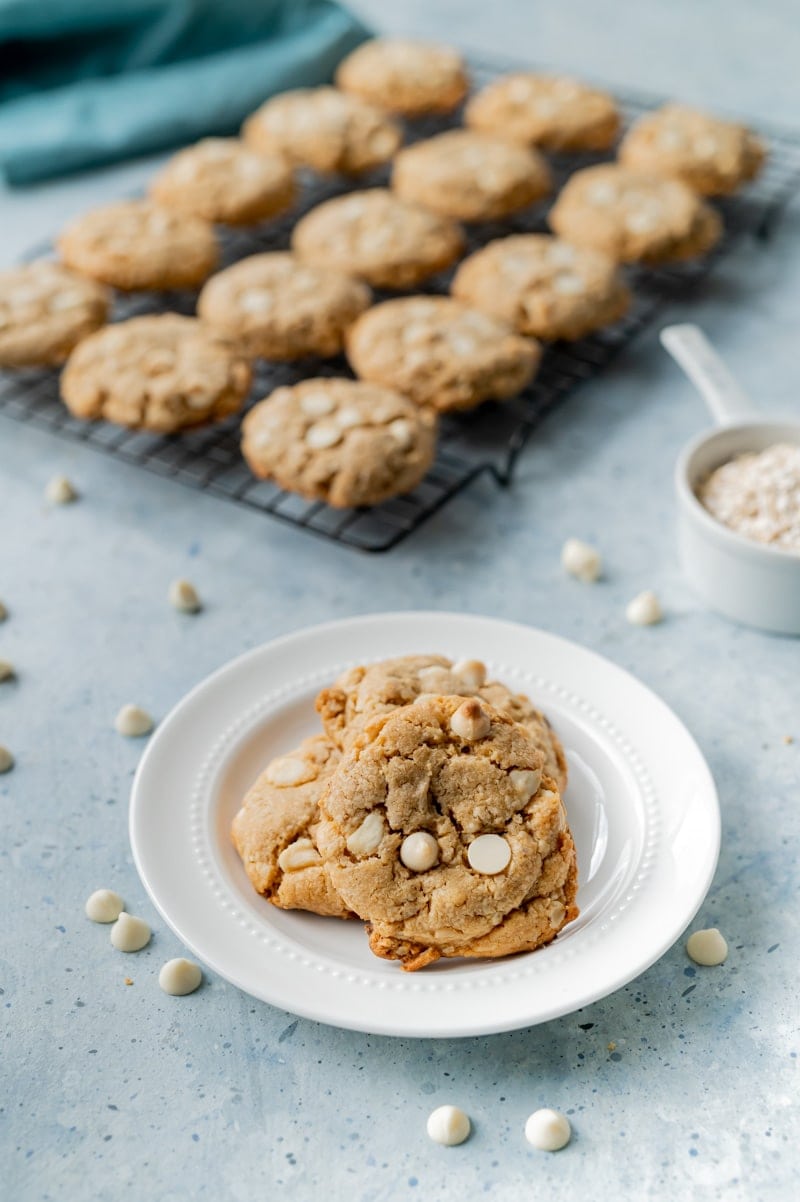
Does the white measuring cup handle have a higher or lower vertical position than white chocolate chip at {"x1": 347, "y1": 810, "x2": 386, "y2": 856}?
higher

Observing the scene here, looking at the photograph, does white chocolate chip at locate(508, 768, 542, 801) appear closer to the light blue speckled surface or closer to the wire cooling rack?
the light blue speckled surface

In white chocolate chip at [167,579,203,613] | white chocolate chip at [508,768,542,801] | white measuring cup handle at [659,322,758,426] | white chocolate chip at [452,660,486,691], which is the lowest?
white chocolate chip at [167,579,203,613]

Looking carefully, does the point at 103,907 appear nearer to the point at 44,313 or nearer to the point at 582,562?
the point at 582,562

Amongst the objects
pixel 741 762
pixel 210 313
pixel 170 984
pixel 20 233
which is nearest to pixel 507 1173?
pixel 170 984

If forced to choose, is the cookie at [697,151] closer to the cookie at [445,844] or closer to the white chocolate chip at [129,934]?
the cookie at [445,844]

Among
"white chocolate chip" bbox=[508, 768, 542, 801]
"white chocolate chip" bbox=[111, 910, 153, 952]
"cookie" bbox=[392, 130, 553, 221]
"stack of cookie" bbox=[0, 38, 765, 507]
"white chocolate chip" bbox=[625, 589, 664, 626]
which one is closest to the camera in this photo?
"white chocolate chip" bbox=[508, 768, 542, 801]

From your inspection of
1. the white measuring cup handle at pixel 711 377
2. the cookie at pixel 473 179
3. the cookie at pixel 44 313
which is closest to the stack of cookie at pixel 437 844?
the white measuring cup handle at pixel 711 377

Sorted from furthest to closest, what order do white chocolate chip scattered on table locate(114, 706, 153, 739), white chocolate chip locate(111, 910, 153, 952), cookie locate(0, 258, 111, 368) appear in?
cookie locate(0, 258, 111, 368), white chocolate chip scattered on table locate(114, 706, 153, 739), white chocolate chip locate(111, 910, 153, 952)

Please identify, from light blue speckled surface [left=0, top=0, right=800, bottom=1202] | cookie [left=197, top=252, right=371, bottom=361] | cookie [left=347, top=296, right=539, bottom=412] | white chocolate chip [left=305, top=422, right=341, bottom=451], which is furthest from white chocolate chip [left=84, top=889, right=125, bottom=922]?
cookie [left=197, top=252, right=371, bottom=361]
